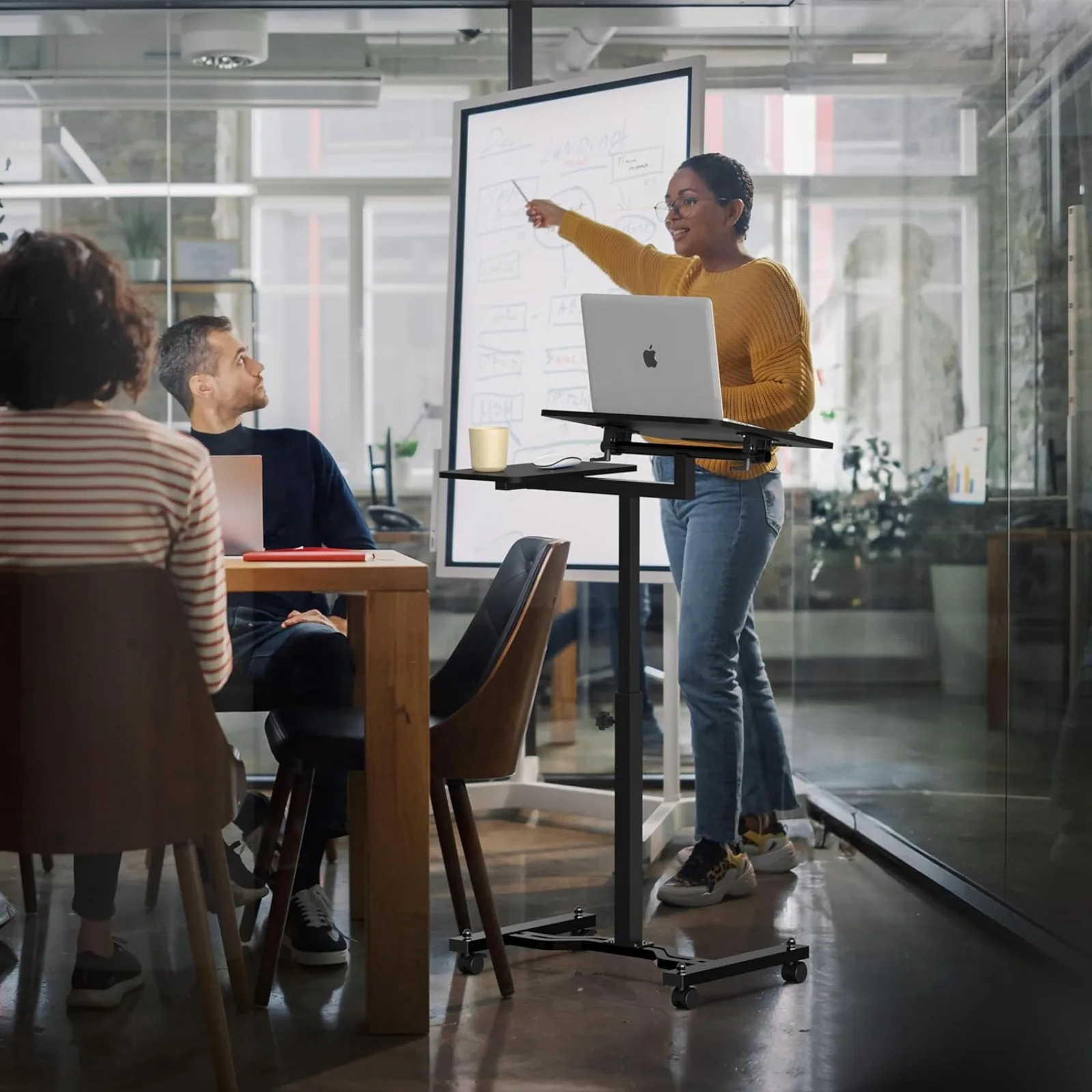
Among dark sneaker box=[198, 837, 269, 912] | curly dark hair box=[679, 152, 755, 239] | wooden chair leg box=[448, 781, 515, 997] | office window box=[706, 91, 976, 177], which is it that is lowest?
wooden chair leg box=[448, 781, 515, 997]

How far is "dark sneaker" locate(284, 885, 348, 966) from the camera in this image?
6.12 ft

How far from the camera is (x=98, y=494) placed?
1632 mm

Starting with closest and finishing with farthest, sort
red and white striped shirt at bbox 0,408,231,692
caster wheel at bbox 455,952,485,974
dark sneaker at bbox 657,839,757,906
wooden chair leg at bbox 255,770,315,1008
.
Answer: red and white striped shirt at bbox 0,408,231,692
wooden chair leg at bbox 255,770,315,1008
caster wheel at bbox 455,952,485,974
dark sneaker at bbox 657,839,757,906

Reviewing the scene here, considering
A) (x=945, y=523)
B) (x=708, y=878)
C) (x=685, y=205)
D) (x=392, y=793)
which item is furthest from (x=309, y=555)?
(x=945, y=523)

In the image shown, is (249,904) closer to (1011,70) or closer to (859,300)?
(1011,70)

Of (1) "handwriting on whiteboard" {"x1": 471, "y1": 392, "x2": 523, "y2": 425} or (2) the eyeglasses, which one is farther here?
(1) "handwriting on whiteboard" {"x1": 471, "y1": 392, "x2": 523, "y2": 425}

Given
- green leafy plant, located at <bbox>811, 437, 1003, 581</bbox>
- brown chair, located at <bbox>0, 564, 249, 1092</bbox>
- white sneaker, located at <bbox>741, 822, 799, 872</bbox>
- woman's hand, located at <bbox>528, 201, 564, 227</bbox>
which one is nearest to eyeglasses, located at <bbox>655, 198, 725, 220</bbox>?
woman's hand, located at <bbox>528, 201, 564, 227</bbox>

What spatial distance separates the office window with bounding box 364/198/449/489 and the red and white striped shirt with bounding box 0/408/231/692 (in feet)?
7.23

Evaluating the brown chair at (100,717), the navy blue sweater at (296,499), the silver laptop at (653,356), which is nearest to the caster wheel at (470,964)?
the navy blue sweater at (296,499)

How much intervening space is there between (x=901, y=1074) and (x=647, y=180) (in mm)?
2081

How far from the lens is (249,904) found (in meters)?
1.88

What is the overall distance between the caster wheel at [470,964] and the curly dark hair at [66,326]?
1320mm

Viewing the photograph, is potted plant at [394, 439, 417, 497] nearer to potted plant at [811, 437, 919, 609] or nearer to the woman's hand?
the woman's hand

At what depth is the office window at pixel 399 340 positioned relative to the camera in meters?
3.91
